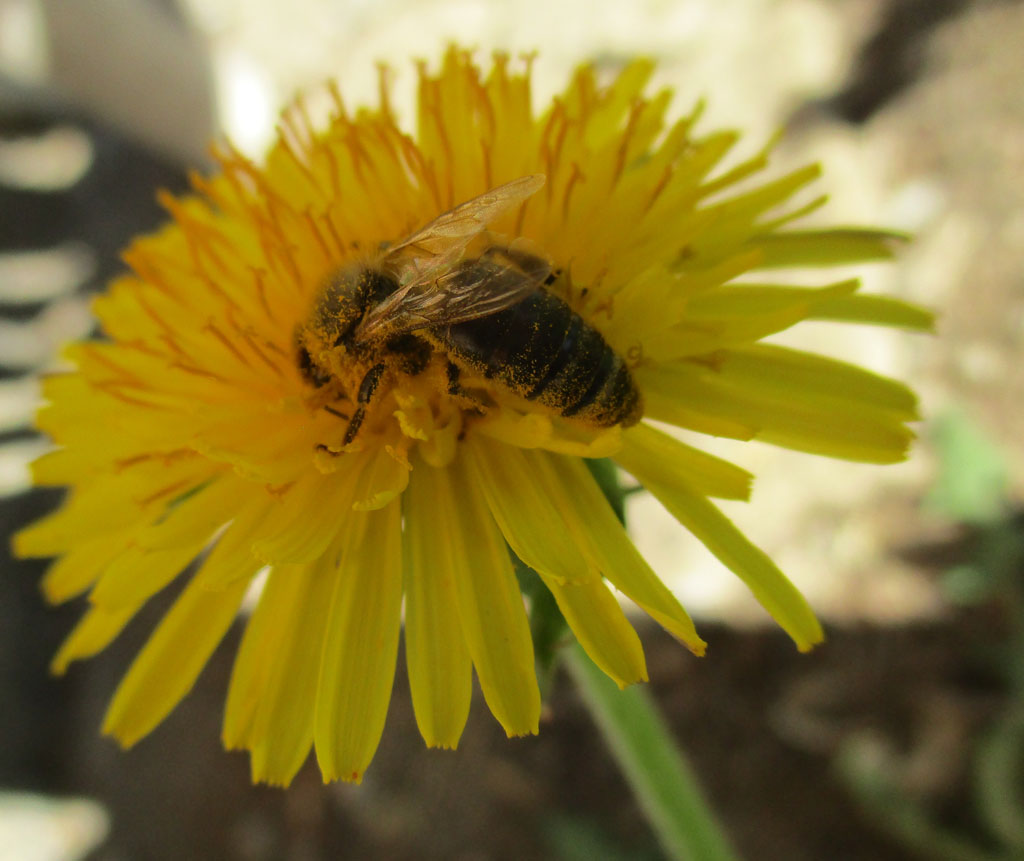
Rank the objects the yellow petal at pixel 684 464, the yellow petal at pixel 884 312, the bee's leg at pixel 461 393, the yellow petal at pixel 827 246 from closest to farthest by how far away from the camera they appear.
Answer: the yellow petal at pixel 684 464 → the bee's leg at pixel 461 393 → the yellow petal at pixel 884 312 → the yellow petal at pixel 827 246

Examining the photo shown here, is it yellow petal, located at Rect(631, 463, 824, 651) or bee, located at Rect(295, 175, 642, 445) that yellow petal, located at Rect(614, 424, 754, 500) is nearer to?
yellow petal, located at Rect(631, 463, 824, 651)

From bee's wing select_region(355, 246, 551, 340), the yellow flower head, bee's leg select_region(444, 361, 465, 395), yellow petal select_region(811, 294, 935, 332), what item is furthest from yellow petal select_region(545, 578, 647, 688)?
yellow petal select_region(811, 294, 935, 332)

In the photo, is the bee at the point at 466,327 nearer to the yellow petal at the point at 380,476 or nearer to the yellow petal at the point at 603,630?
the yellow petal at the point at 380,476

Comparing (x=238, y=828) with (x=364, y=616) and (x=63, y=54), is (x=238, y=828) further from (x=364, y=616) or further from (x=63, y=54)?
(x=63, y=54)

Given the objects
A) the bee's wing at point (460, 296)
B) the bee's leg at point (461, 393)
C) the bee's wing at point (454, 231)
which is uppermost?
the bee's wing at point (454, 231)

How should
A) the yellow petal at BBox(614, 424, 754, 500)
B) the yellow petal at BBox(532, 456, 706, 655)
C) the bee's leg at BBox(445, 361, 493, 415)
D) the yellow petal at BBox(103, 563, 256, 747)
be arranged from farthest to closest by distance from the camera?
the yellow petal at BBox(103, 563, 256, 747), the bee's leg at BBox(445, 361, 493, 415), the yellow petal at BBox(614, 424, 754, 500), the yellow petal at BBox(532, 456, 706, 655)

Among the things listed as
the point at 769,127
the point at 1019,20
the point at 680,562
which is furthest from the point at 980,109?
the point at 680,562

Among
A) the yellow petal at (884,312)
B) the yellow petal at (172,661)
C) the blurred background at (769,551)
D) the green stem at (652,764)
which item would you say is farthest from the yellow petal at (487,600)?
the blurred background at (769,551)
